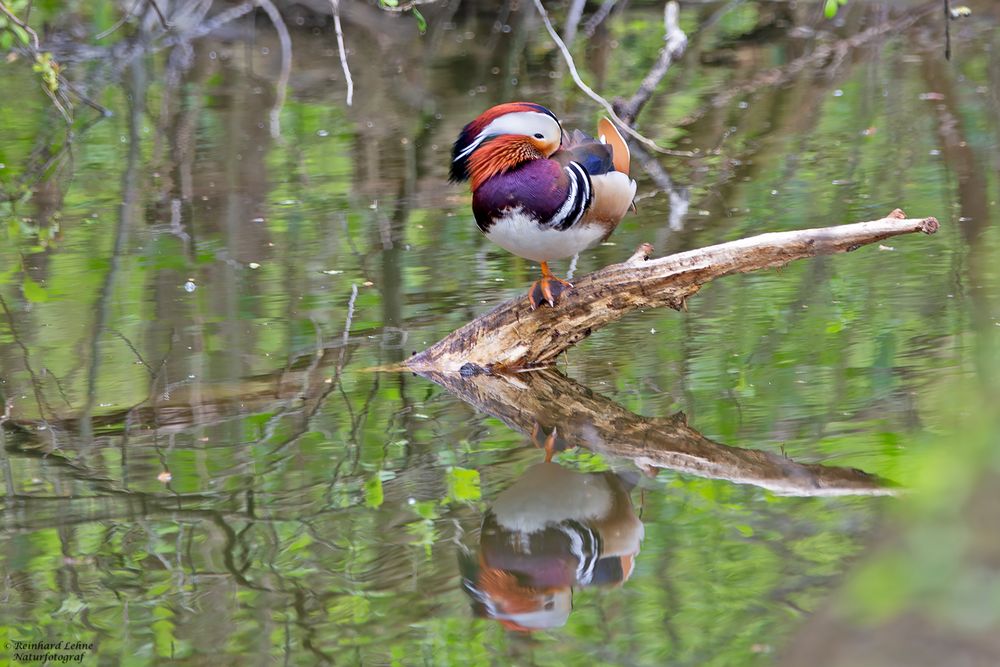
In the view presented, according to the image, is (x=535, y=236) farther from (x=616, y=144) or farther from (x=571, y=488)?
(x=571, y=488)

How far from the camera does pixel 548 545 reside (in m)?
3.96

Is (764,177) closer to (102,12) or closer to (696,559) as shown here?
(696,559)

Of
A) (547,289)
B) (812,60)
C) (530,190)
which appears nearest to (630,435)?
(547,289)

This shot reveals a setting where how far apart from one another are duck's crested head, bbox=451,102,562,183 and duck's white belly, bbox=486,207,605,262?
8.6 inches

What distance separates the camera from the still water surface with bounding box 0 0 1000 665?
143 inches

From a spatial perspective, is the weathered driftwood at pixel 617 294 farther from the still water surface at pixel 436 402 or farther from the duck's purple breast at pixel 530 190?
the duck's purple breast at pixel 530 190

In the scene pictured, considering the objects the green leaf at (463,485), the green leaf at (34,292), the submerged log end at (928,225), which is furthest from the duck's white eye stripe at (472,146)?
the green leaf at (34,292)

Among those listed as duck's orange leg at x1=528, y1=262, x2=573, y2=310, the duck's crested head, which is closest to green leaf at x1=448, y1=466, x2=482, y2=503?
duck's orange leg at x1=528, y1=262, x2=573, y2=310

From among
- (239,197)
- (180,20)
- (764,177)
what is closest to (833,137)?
(764,177)

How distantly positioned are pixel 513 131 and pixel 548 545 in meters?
1.65

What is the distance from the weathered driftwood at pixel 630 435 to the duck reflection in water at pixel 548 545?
262 millimetres

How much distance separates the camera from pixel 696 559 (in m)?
3.75

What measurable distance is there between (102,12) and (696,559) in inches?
470

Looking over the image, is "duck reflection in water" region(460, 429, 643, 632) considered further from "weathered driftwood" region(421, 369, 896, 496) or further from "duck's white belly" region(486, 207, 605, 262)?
"duck's white belly" region(486, 207, 605, 262)
